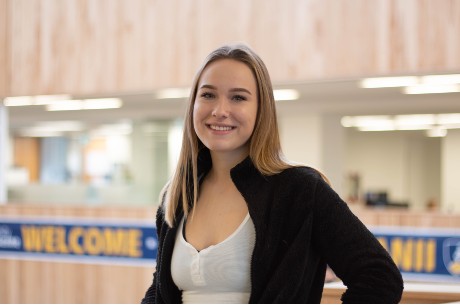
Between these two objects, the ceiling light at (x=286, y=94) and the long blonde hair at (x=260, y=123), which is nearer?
the long blonde hair at (x=260, y=123)

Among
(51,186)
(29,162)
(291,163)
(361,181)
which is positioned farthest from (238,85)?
(29,162)

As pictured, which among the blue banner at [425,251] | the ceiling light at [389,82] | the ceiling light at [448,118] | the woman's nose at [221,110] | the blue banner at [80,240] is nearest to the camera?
the woman's nose at [221,110]

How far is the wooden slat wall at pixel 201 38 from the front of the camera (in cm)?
533

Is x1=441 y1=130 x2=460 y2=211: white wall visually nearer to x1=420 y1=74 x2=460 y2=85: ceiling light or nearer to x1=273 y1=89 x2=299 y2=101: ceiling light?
x1=273 y1=89 x2=299 y2=101: ceiling light

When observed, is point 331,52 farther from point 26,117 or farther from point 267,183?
point 26,117

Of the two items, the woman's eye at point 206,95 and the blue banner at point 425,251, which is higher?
the woman's eye at point 206,95

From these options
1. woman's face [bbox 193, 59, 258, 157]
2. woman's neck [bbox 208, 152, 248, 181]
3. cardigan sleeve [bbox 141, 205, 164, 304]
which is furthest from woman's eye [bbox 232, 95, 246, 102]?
cardigan sleeve [bbox 141, 205, 164, 304]

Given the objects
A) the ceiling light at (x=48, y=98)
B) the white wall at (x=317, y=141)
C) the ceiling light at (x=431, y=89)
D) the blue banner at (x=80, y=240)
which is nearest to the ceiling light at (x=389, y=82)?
the ceiling light at (x=431, y=89)

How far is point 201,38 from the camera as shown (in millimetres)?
6102

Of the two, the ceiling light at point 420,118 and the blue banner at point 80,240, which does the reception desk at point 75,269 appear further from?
the ceiling light at point 420,118

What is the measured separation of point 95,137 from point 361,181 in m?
5.68

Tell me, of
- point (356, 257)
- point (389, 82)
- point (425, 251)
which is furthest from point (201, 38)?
point (356, 257)

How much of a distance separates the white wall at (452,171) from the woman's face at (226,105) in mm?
9577

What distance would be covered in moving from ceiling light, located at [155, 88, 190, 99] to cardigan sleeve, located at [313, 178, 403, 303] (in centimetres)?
509
